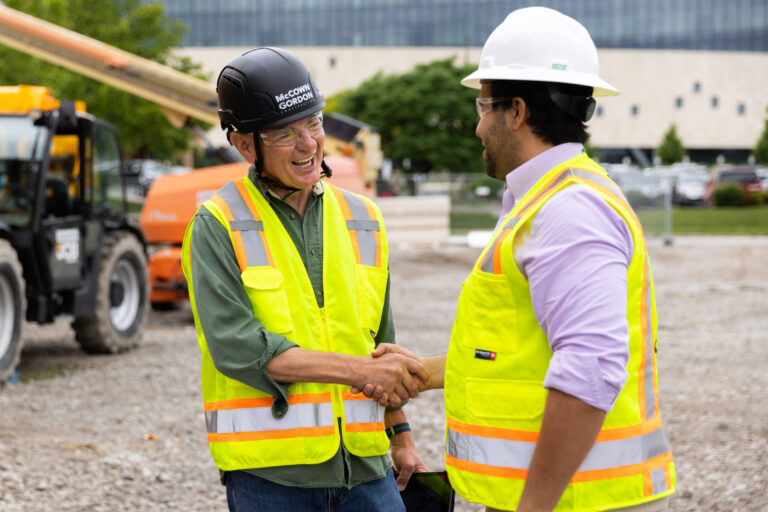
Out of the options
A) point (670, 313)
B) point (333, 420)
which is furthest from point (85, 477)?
point (670, 313)

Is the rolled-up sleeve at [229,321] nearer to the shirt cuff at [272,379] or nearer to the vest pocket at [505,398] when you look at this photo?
the shirt cuff at [272,379]

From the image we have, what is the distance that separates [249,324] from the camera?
242cm

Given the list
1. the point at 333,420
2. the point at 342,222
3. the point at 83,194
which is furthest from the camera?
the point at 83,194

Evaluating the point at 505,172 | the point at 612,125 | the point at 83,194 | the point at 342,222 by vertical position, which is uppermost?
the point at 505,172

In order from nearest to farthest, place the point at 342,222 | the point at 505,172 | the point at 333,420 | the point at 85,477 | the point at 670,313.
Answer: the point at 505,172, the point at 333,420, the point at 342,222, the point at 85,477, the point at 670,313

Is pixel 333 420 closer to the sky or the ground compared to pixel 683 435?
closer to the sky

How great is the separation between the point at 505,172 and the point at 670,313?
11971 mm

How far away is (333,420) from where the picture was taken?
2.58 metres

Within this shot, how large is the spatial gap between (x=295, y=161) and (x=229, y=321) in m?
0.54

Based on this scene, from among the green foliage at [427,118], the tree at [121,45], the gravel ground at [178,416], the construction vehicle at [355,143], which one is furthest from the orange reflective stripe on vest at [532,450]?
the green foliage at [427,118]

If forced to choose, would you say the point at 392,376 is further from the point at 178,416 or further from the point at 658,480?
the point at 178,416

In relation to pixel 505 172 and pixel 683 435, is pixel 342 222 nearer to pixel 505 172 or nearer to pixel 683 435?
pixel 505 172

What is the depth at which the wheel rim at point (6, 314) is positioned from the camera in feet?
28.1

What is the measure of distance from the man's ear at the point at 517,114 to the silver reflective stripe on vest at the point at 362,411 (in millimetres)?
899
